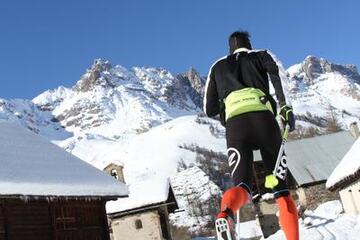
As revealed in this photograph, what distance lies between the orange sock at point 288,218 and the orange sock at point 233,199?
26cm

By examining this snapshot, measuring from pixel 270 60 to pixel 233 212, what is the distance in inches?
56.2

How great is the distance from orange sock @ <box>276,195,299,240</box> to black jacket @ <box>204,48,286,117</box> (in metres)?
0.77

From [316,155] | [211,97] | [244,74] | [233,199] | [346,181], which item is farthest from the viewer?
[316,155]

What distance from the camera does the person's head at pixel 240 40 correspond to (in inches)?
189

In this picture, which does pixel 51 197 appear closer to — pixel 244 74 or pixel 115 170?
pixel 244 74

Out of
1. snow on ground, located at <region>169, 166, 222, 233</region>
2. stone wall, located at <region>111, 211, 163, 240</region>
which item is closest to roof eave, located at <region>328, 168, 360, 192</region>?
stone wall, located at <region>111, 211, 163, 240</region>

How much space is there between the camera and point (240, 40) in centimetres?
480

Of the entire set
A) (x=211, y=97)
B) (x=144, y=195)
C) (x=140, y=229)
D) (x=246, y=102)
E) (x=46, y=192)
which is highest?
(x=144, y=195)

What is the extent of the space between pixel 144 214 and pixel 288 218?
3152cm

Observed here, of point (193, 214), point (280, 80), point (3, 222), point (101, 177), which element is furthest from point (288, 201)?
point (193, 214)

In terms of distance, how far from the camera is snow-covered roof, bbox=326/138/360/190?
2622 cm

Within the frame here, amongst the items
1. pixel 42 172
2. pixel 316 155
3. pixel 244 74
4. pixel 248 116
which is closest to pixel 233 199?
pixel 248 116

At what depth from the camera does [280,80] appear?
445 centimetres

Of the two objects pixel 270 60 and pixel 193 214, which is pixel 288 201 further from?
pixel 193 214
